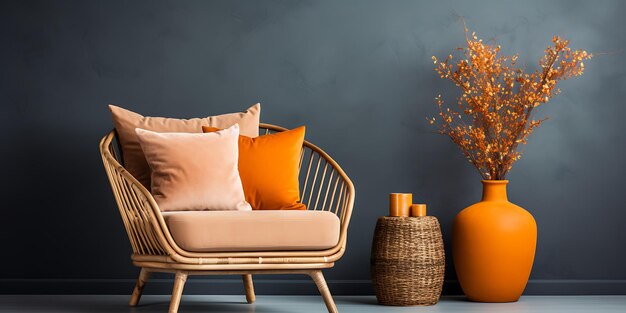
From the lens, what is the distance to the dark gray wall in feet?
A: 13.3

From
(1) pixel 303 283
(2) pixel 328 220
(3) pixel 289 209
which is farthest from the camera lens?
(1) pixel 303 283

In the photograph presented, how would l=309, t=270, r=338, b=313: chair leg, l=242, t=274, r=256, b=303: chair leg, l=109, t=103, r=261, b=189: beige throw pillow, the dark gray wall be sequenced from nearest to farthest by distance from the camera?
l=309, t=270, r=338, b=313: chair leg, l=109, t=103, r=261, b=189: beige throw pillow, l=242, t=274, r=256, b=303: chair leg, the dark gray wall

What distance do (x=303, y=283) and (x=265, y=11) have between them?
1.38m

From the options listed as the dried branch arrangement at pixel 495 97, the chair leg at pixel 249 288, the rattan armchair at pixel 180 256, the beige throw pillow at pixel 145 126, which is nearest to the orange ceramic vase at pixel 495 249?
the dried branch arrangement at pixel 495 97

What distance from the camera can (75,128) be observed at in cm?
406

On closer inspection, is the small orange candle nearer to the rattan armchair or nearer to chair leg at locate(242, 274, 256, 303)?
the rattan armchair

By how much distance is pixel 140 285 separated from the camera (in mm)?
3523

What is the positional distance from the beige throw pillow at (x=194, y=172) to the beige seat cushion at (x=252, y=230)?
0.89 feet

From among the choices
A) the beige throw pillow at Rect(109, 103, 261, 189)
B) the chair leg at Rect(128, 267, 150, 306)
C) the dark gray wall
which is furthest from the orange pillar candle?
the chair leg at Rect(128, 267, 150, 306)

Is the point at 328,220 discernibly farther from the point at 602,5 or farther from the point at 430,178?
the point at 602,5

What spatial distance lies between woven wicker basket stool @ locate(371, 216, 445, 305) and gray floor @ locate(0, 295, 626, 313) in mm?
64

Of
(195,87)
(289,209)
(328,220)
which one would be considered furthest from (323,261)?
(195,87)

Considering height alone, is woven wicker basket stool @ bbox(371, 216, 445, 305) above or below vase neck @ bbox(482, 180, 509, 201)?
below

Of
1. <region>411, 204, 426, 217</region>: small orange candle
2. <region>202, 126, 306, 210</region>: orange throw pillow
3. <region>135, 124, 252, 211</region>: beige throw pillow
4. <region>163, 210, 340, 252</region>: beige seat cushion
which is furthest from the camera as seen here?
<region>411, 204, 426, 217</region>: small orange candle
